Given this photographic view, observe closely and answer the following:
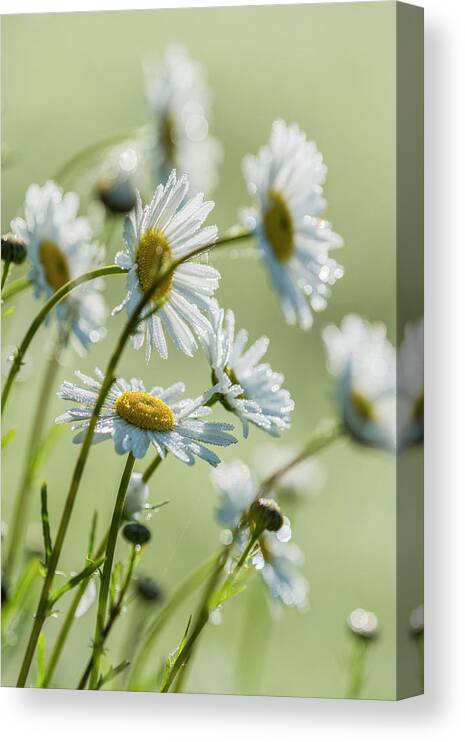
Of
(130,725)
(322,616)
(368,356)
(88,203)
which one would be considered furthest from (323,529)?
(88,203)

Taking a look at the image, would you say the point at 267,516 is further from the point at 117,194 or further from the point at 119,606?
the point at 117,194

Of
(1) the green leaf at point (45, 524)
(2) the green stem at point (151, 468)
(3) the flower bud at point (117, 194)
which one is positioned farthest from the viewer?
(3) the flower bud at point (117, 194)

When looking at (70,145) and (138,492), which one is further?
(70,145)

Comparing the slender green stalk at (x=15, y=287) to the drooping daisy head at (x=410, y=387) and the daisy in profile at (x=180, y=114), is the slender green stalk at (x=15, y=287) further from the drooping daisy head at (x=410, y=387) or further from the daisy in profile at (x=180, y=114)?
the drooping daisy head at (x=410, y=387)

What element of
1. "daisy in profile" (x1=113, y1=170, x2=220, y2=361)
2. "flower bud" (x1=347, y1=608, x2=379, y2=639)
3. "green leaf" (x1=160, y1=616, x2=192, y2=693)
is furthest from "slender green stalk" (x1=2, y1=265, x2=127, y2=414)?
"flower bud" (x1=347, y1=608, x2=379, y2=639)

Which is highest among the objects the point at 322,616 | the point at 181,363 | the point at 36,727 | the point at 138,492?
the point at 181,363

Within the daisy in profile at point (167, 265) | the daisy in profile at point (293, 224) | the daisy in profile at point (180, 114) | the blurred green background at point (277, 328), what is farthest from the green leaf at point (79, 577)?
the daisy in profile at point (180, 114)

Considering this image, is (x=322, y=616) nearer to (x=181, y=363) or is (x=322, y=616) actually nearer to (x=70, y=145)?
(x=181, y=363)
